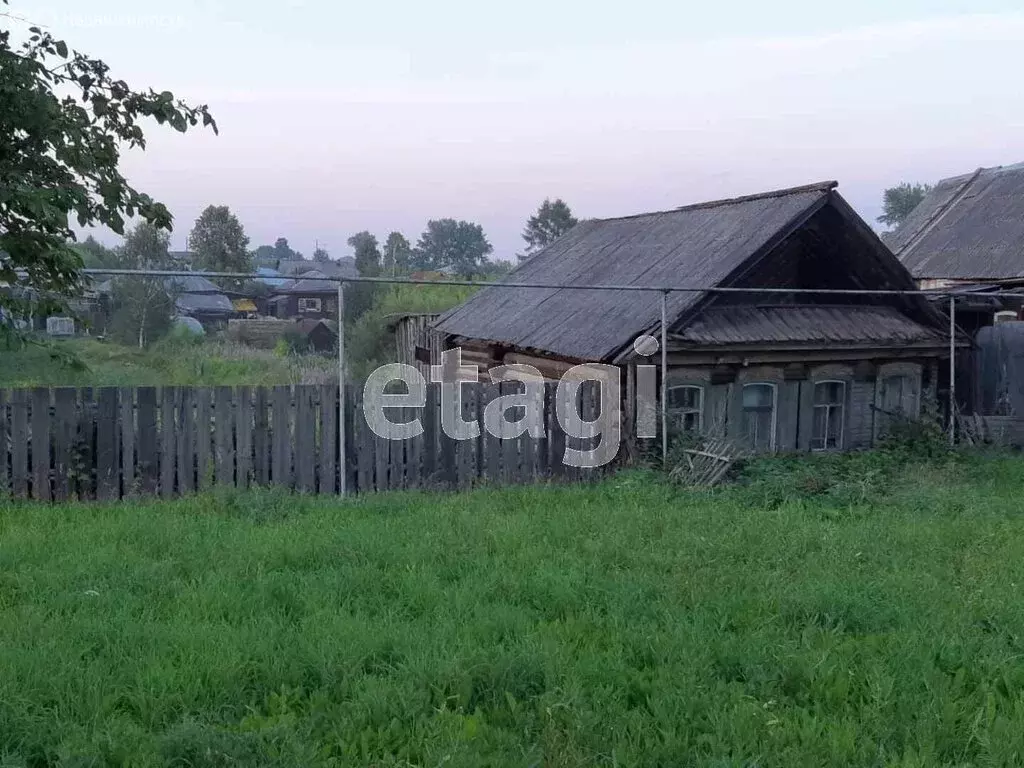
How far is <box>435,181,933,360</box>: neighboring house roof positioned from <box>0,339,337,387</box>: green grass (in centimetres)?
332

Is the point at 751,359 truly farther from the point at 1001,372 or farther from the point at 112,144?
the point at 112,144

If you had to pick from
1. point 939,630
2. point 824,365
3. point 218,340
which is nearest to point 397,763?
point 939,630

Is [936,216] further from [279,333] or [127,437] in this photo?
[127,437]

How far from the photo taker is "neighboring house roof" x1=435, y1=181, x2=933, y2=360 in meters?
12.9

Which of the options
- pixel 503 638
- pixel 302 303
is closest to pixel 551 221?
pixel 302 303

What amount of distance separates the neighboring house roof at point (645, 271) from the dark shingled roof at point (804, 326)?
413 mm

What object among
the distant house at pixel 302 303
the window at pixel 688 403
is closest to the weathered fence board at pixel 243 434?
the window at pixel 688 403

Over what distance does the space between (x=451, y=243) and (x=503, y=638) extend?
292ft

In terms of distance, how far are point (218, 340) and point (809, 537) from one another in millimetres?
18190

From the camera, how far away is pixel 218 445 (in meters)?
10.1

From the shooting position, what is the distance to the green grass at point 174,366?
16.9 m

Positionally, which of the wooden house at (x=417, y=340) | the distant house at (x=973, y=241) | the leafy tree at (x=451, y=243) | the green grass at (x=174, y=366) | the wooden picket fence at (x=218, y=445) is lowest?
the wooden picket fence at (x=218, y=445)

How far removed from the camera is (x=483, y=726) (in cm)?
446

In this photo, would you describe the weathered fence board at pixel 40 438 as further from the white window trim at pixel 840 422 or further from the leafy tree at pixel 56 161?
the white window trim at pixel 840 422
